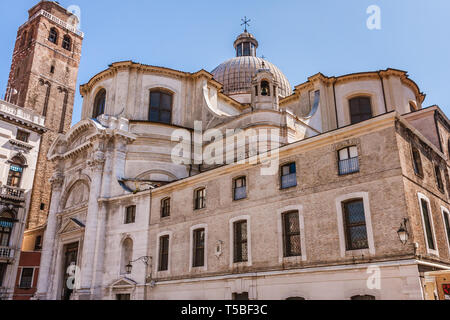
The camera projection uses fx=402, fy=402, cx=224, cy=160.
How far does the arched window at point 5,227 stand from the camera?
109ft

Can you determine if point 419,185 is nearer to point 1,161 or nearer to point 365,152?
point 365,152

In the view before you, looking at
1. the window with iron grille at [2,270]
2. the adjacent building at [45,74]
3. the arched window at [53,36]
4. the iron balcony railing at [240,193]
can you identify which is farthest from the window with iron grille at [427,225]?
the arched window at [53,36]

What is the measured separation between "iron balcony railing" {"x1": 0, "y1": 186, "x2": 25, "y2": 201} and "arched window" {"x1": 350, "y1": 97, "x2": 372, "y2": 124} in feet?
92.4

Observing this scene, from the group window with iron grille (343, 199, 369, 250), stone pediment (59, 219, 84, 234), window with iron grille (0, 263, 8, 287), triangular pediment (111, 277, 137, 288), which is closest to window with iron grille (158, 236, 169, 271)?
triangular pediment (111, 277, 137, 288)

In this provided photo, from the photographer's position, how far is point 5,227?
110ft

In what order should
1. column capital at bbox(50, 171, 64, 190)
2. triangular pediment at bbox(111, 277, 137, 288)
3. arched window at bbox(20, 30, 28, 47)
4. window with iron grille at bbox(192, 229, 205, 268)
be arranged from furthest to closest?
arched window at bbox(20, 30, 28, 47) < column capital at bbox(50, 171, 64, 190) < triangular pediment at bbox(111, 277, 137, 288) < window with iron grille at bbox(192, 229, 205, 268)

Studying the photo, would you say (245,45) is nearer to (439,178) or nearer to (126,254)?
(126,254)

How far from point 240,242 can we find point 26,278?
81.3ft

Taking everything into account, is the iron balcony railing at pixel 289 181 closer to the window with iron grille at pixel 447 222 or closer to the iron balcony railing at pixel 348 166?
the iron balcony railing at pixel 348 166

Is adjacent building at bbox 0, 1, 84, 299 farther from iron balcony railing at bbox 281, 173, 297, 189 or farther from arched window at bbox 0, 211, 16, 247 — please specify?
iron balcony railing at bbox 281, 173, 297, 189

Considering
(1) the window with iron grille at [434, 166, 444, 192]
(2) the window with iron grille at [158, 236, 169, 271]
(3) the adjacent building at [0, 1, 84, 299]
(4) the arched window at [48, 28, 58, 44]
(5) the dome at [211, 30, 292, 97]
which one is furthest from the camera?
(4) the arched window at [48, 28, 58, 44]

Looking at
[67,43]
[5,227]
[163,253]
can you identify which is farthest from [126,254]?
[67,43]

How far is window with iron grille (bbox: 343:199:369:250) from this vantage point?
48.4 ft
